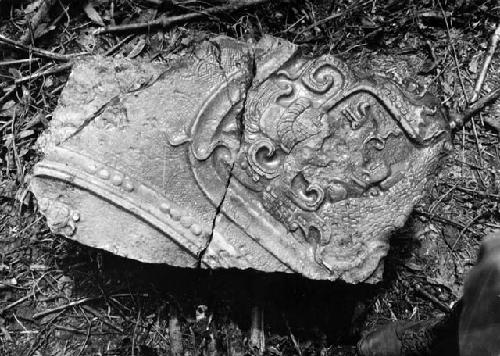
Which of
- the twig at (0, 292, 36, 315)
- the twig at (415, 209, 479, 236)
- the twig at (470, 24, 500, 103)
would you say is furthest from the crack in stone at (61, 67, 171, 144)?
the twig at (470, 24, 500, 103)

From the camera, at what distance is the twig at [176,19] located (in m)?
2.87

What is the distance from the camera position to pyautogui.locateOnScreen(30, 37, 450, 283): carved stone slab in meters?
2.35

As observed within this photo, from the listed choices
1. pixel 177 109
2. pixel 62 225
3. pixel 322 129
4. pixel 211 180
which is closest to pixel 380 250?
pixel 322 129

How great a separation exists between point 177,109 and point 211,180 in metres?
0.27

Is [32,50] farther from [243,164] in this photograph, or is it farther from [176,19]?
[243,164]

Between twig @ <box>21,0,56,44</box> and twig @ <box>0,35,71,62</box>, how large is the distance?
0.03 meters

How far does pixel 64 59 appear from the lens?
9.39ft

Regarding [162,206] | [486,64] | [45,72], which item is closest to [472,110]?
[486,64]

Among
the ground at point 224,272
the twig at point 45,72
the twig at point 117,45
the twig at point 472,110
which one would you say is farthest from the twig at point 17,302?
the twig at point 472,110

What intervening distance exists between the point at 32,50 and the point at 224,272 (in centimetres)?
120

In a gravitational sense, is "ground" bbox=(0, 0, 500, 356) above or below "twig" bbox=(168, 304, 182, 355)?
above

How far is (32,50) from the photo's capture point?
2848 mm

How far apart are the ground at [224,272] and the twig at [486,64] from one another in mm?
25

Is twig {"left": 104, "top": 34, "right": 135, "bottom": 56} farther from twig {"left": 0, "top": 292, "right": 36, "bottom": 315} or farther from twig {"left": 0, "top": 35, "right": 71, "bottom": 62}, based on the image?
twig {"left": 0, "top": 292, "right": 36, "bottom": 315}
